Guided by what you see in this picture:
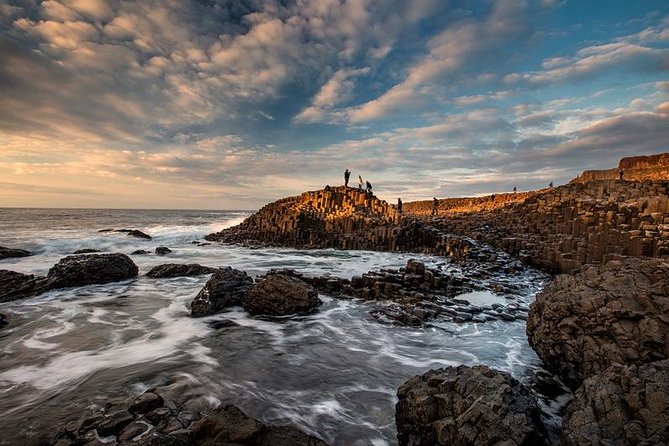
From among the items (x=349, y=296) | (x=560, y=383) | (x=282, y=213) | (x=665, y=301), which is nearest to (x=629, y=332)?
(x=665, y=301)

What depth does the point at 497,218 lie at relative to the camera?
23.7m

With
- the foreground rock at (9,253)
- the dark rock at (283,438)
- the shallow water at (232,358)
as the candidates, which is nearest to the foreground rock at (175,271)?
the shallow water at (232,358)

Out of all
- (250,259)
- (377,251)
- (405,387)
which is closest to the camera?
(405,387)

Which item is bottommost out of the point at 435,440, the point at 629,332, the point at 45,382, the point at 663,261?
the point at 45,382

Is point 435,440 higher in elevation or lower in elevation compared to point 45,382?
higher

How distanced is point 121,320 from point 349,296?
6.56 metres

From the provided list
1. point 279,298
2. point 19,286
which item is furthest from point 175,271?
point 279,298

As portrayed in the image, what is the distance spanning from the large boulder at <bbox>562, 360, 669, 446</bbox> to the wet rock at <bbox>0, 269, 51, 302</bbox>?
14382 millimetres


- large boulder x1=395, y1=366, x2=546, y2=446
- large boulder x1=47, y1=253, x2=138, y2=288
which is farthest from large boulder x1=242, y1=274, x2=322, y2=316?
large boulder x1=47, y1=253, x2=138, y2=288

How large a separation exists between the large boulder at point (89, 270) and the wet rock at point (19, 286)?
0.32m

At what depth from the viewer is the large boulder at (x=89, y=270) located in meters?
12.1

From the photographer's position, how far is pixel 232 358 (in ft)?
22.2

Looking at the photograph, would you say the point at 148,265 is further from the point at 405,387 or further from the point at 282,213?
Answer: the point at 405,387

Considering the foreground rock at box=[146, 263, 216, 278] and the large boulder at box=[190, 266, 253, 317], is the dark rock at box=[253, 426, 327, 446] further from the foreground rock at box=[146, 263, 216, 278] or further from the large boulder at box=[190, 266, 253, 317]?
the foreground rock at box=[146, 263, 216, 278]
